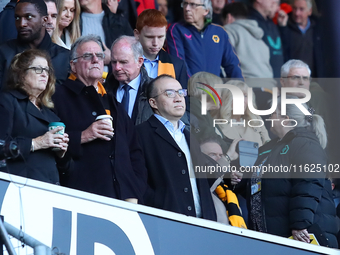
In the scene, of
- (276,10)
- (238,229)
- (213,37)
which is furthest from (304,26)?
(238,229)

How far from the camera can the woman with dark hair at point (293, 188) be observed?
4867 millimetres

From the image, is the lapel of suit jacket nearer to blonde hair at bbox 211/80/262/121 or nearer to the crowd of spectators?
the crowd of spectators

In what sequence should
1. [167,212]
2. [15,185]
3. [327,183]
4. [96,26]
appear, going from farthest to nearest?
[96,26] → [327,183] → [167,212] → [15,185]

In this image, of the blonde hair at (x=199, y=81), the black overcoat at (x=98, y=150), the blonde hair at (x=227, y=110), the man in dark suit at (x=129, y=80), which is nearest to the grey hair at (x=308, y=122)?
the blonde hair at (x=227, y=110)

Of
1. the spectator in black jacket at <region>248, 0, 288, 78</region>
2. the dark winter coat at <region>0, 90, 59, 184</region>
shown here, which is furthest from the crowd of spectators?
the spectator in black jacket at <region>248, 0, 288, 78</region>

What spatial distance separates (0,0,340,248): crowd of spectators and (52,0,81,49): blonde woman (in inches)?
0.5

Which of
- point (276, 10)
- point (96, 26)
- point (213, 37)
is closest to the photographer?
point (96, 26)

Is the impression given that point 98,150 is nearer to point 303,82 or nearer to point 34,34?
point 34,34

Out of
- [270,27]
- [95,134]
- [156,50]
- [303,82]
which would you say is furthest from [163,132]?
[270,27]

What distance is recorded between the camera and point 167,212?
4.42 metres

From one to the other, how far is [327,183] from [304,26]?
9.05 ft

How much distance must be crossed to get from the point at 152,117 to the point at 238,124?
1054mm

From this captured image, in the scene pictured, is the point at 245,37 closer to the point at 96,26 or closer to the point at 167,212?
the point at 96,26

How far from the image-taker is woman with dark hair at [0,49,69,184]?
420 centimetres
